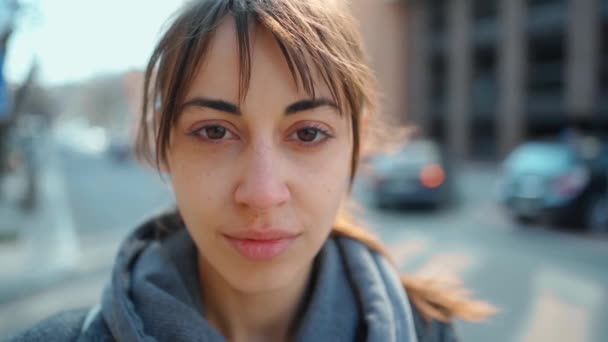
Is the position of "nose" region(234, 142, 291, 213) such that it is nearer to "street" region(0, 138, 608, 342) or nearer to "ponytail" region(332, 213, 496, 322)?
"ponytail" region(332, 213, 496, 322)

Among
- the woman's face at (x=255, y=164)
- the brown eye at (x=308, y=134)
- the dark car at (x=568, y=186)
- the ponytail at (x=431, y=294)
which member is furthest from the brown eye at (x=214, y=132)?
the dark car at (x=568, y=186)

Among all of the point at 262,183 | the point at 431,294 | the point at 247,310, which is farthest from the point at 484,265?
the point at 262,183

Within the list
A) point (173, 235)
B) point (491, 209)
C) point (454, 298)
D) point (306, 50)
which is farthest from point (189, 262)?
point (491, 209)

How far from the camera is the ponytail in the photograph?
132 cm

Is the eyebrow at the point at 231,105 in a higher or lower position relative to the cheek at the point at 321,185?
higher

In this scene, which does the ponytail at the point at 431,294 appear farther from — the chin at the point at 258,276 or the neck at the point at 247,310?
the chin at the point at 258,276

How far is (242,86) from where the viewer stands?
0.99m

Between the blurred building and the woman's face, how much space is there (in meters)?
16.2

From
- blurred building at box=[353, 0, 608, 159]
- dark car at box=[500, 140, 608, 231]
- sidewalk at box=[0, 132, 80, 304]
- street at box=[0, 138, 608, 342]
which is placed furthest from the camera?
blurred building at box=[353, 0, 608, 159]

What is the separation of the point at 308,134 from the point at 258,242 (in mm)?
280

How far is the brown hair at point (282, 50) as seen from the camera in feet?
3.28

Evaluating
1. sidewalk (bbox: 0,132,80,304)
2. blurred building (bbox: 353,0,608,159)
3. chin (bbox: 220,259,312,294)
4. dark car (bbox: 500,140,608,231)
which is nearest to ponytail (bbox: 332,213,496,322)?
chin (bbox: 220,259,312,294)

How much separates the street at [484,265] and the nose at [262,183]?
67cm

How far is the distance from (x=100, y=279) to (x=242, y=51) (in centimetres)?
506
